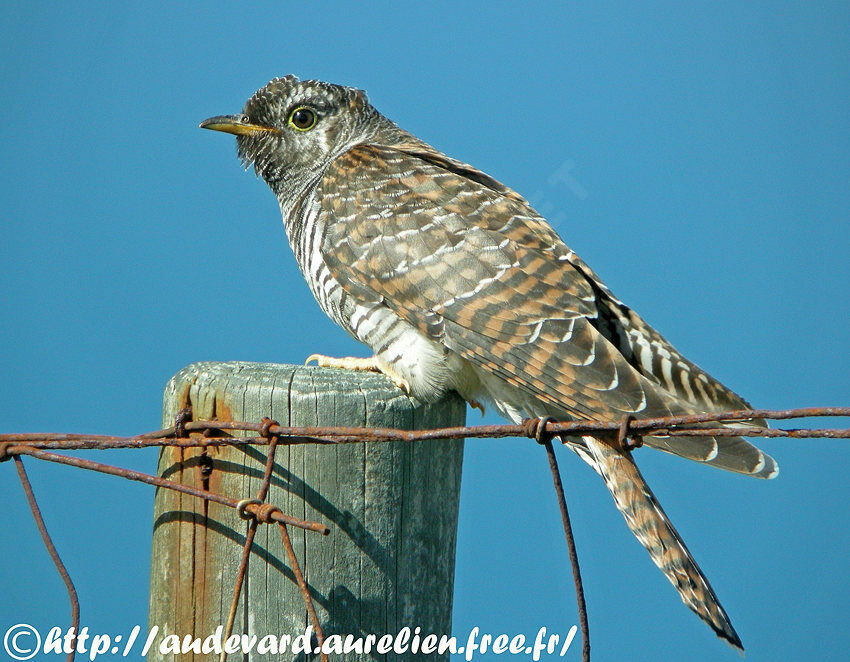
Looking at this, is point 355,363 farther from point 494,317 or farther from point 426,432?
point 426,432

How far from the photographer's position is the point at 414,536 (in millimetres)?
1660

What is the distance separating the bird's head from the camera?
3.25 meters

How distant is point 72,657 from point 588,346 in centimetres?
129

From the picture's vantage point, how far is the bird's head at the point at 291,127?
10.7ft

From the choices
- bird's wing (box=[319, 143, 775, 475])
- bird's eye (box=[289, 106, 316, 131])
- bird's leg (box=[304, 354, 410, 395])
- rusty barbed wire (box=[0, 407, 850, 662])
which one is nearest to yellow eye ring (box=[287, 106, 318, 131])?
bird's eye (box=[289, 106, 316, 131])

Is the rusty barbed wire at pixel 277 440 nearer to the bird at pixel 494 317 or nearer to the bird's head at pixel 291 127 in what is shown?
the bird at pixel 494 317

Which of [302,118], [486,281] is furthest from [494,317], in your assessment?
[302,118]

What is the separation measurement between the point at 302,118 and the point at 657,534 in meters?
2.02

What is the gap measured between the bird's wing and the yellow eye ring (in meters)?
0.48

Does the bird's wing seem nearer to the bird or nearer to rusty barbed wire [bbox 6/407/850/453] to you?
the bird

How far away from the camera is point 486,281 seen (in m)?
2.36

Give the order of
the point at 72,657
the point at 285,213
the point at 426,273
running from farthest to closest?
the point at 285,213
the point at 426,273
the point at 72,657

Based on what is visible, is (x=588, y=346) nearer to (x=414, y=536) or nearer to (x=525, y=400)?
(x=525, y=400)

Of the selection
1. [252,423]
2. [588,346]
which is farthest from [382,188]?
[252,423]
